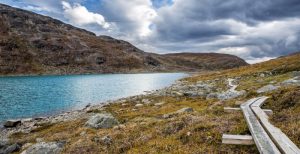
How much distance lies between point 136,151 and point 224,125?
4.32m

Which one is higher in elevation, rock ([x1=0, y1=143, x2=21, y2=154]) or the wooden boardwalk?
the wooden boardwalk

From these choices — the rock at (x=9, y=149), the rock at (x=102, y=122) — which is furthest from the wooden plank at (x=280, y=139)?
the rock at (x=9, y=149)

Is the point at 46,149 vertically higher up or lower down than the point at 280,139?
lower down

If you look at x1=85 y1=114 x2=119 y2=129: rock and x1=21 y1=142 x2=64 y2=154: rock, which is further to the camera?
x1=85 y1=114 x2=119 y2=129: rock

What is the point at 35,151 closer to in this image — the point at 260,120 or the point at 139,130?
the point at 139,130

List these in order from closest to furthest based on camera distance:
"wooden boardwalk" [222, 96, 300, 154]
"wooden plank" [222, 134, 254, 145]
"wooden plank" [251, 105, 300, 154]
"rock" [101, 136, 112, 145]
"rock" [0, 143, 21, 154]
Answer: "wooden plank" [251, 105, 300, 154] < "wooden boardwalk" [222, 96, 300, 154] < "wooden plank" [222, 134, 254, 145] < "rock" [101, 136, 112, 145] < "rock" [0, 143, 21, 154]

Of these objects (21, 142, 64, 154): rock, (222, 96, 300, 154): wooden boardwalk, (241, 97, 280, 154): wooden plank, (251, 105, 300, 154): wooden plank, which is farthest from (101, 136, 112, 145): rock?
(251, 105, 300, 154): wooden plank

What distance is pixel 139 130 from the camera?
16.6m

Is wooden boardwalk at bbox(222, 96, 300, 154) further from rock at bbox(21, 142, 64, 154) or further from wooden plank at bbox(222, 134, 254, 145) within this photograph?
rock at bbox(21, 142, 64, 154)

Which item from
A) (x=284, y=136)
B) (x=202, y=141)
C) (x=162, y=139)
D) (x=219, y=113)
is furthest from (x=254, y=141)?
(x=219, y=113)

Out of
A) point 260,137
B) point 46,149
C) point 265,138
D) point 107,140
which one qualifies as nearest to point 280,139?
point 265,138

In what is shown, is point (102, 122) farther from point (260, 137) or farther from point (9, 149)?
point (260, 137)

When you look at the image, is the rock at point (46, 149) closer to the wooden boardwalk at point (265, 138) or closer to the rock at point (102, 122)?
the rock at point (102, 122)

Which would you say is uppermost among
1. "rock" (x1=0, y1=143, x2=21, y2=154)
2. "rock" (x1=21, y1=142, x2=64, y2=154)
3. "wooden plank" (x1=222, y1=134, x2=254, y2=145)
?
"wooden plank" (x1=222, y1=134, x2=254, y2=145)
